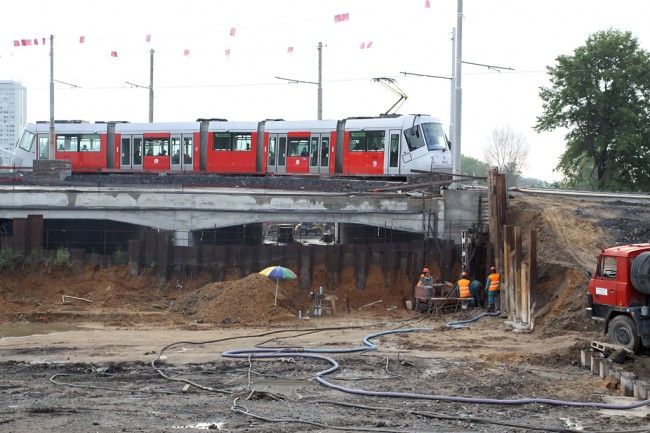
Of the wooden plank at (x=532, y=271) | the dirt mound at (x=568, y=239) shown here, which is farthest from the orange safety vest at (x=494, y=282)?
the wooden plank at (x=532, y=271)

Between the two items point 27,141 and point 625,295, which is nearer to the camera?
Answer: point 625,295

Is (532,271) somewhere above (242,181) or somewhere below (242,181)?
below

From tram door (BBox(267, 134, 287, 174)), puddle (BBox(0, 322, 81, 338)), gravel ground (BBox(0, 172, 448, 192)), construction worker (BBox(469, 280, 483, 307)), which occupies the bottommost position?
puddle (BBox(0, 322, 81, 338))

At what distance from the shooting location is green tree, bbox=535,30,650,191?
42812mm

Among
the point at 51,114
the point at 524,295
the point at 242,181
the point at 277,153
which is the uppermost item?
the point at 51,114

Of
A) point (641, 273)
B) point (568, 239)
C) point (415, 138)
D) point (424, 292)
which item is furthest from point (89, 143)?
point (641, 273)

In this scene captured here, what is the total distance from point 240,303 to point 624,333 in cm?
1171

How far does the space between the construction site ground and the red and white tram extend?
21.1 feet

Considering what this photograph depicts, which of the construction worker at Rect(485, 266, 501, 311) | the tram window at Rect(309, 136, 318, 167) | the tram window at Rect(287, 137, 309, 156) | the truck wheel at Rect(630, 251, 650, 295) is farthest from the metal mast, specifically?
the truck wheel at Rect(630, 251, 650, 295)

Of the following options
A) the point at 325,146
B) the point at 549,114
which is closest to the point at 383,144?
the point at 325,146

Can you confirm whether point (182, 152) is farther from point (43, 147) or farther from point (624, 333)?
point (624, 333)

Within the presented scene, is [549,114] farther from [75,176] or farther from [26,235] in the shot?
[26,235]

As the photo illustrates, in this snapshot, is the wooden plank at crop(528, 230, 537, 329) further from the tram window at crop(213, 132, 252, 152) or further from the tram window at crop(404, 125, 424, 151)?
the tram window at crop(213, 132, 252, 152)

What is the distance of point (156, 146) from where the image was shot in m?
41.1
